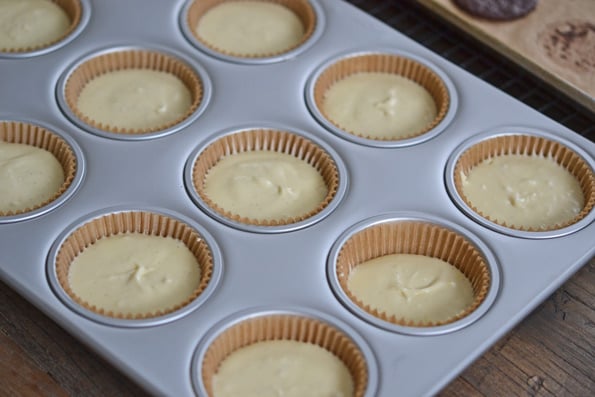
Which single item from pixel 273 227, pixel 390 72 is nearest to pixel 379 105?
pixel 390 72

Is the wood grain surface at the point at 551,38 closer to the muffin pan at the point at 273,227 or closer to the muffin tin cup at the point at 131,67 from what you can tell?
the muffin pan at the point at 273,227

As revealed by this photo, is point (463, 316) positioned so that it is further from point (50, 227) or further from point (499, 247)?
point (50, 227)

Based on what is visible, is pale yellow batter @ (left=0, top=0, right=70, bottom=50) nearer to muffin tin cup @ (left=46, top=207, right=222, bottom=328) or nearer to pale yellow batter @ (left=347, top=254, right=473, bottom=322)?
muffin tin cup @ (left=46, top=207, right=222, bottom=328)

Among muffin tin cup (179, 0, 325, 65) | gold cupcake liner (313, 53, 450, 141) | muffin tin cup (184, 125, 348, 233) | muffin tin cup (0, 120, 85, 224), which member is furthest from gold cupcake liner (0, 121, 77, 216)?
gold cupcake liner (313, 53, 450, 141)

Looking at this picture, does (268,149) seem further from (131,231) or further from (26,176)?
(26,176)

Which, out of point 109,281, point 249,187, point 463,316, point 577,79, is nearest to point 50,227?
point 109,281

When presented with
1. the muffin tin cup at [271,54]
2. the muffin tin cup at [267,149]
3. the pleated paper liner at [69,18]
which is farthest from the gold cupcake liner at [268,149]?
the pleated paper liner at [69,18]
